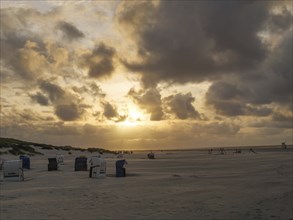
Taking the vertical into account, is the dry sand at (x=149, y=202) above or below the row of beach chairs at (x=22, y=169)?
below

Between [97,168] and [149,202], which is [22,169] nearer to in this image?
[97,168]

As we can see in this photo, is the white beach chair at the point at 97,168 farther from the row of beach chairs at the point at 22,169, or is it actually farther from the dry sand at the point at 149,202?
the dry sand at the point at 149,202

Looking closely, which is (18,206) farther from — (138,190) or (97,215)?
(138,190)

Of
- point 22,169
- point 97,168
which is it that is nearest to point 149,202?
point 97,168

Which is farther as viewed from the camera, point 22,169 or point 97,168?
point 97,168

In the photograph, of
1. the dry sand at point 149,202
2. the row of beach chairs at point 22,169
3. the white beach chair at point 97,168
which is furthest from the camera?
the white beach chair at point 97,168

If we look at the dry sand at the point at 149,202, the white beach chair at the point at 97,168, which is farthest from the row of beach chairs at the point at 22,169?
the dry sand at the point at 149,202

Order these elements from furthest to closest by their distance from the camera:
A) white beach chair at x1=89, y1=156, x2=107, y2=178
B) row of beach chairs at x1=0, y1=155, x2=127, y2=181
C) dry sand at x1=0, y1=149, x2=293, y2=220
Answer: white beach chair at x1=89, y1=156, x2=107, y2=178
row of beach chairs at x1=0, y1=155, x2=127, y2=181
dry sand at x1=0, y1=149, x2=293, y2=220

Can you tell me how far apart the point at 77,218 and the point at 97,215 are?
851 millimetres

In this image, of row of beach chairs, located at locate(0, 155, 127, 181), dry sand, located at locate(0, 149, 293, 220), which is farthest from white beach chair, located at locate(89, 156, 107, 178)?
dry sand, located at locate(0, 149, 293, 220)

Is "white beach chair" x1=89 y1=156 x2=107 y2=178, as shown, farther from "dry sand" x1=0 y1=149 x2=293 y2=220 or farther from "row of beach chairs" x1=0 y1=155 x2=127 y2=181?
"dry sand" x1=0 y1=149 x2=293 y2=220

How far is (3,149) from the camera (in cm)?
6900

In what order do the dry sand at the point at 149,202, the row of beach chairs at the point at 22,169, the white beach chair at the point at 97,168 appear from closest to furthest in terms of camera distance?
the dry sand at the point at 149,202, the row of beach chairs at the point at 22,169, the white beach chair at the point at 97,168

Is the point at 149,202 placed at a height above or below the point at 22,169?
below
